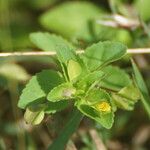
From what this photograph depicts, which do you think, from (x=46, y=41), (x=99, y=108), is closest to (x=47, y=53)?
(x=46, y=41)

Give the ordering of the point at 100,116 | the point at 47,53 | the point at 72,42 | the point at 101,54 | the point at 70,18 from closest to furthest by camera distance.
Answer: the point at 100,116 → the point at 101,54 → the point at 47,53 → the point at 72,42 → the point at 70,18

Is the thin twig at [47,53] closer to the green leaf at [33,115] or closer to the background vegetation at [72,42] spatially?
the background vegetation at [72,42]

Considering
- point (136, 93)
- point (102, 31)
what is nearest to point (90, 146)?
point (136, 93)

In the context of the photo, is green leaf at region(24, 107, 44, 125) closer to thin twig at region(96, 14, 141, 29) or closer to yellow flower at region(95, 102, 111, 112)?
yellow flower at region(95, 102, 111, 112)

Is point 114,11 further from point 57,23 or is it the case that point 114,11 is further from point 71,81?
point 71,81

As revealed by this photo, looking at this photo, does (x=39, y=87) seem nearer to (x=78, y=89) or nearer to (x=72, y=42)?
(x=78, y=89)

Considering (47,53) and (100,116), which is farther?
(47,53)

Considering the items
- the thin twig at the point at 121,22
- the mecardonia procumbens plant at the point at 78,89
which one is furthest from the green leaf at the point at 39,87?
the thin twig at the point at 121,22
